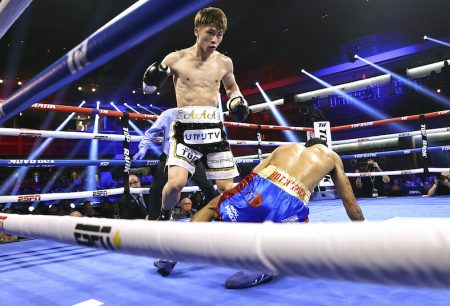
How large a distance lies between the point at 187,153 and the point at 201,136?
128 mm

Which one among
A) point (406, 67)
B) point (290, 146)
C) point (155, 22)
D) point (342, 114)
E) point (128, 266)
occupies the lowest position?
point (128, 266)

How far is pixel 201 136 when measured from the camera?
1.97 m

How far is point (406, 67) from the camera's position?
36.7 feet

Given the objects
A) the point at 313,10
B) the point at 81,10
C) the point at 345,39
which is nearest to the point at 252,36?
the point at 313,10

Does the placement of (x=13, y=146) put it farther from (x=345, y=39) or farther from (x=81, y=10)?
(x=345, y=39)

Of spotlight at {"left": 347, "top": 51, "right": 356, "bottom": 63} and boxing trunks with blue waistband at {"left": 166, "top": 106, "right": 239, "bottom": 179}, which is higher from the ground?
spotlight at {"left": 347, "top": 51, "right": 356, "bottom": 63}

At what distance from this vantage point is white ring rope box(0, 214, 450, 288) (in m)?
0.33

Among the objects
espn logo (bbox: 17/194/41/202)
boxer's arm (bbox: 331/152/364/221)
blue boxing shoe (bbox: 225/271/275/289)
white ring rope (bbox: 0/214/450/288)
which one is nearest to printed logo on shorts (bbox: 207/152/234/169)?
boxer's arm (bbox: 331/152/364/221)

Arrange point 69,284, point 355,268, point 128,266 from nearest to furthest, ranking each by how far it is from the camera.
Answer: point 355,268 < point 69,284 < point 128,266

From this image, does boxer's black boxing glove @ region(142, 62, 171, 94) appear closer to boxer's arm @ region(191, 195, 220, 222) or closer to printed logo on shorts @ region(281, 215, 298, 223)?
boxer's arm @ region(191, 195, 220, 222)

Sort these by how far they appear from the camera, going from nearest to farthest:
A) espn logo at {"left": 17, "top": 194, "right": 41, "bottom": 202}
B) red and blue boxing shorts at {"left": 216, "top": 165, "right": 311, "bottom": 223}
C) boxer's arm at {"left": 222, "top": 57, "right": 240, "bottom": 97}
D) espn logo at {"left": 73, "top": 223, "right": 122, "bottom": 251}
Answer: espn logo at {"left": 73, "top": 223, "right": 122, "bottom": 251} → red and blue boxing shorts at {"left": 216, "top": 165, "right": 311, "bottom": 223} → boxer's arm at {"left": 222, "top": 57, "right": 240, "bottom": 97} → espn logo at {"left": 17, "top": 194, "right": 41, "bottom": 202}

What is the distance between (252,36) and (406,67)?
521 cm

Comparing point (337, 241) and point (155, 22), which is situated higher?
point (155, 22)

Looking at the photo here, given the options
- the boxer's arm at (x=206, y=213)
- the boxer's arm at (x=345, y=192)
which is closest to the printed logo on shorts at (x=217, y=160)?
the boxer's arm at (x=206, y=213)
